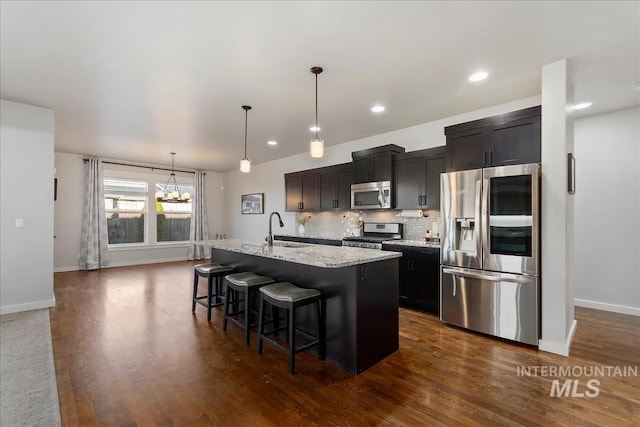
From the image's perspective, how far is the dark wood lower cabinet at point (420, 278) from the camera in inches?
153

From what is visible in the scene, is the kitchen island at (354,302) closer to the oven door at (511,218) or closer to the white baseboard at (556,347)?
the oven door at (511,218)

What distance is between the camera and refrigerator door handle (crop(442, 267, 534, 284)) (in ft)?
9.74

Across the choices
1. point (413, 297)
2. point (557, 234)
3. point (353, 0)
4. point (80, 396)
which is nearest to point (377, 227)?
point (413, 297)

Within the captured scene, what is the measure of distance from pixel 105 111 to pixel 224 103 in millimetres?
1812

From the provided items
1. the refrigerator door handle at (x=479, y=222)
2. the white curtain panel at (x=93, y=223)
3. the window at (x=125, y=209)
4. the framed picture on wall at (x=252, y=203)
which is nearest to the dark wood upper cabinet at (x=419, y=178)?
the refrigerator door handle at (x=479, y=222)

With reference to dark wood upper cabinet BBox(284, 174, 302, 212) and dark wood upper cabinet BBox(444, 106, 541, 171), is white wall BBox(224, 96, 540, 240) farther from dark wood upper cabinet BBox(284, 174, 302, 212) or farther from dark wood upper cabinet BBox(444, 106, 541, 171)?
dark wood upper cabinet BBox(444, 106, 541, 171)

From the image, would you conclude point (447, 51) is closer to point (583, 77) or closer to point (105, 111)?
point (583, 77)

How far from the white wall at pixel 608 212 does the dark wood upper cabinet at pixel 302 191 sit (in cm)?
Answer: 431

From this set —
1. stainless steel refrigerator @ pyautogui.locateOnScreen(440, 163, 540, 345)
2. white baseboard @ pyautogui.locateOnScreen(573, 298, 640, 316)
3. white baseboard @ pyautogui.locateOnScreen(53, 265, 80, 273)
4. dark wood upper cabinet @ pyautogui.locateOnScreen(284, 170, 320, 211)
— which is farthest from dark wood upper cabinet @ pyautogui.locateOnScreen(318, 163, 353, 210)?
white baseboard @ pyautogui.locateOnScreen(53, 265, 80, 273)

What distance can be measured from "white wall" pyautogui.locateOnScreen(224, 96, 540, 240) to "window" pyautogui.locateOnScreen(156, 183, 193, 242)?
1194 mm

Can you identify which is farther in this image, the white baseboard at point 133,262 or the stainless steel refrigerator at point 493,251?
the white baseboard at point 133,262

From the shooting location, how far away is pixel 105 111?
4199 mm

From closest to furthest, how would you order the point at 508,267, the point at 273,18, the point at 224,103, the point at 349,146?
the point at 273,18, the point at 508,267, the point at 224,103, the point at 349,146

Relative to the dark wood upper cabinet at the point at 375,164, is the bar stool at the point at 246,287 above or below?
below
